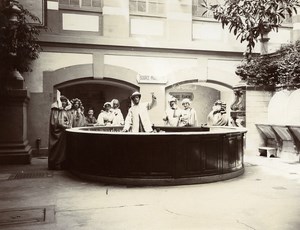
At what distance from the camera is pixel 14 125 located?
35.2 feet

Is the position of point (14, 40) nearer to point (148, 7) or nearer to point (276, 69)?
point (148, 7)

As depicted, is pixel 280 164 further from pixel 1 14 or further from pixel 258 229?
pixel 1 14

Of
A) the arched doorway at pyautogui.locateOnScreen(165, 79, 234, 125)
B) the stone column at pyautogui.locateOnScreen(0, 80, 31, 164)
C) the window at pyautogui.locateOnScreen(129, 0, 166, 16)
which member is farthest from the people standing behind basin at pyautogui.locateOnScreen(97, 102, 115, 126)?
the arched doorway at pyautogui.locateOnScreen(165, 79, 234, 125)

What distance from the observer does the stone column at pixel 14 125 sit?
10.6 m

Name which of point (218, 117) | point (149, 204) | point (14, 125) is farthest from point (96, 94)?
point (149, 204)

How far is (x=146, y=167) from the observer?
24.6 ft

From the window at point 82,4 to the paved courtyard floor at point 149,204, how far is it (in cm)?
669

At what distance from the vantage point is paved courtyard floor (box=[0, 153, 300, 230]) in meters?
4.98

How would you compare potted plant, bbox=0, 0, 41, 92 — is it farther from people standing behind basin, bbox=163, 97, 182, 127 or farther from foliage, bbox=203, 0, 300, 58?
foliage, bbox=203, 0, 300, 58

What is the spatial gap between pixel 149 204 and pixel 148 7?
374 inches

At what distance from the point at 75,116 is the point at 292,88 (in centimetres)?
684

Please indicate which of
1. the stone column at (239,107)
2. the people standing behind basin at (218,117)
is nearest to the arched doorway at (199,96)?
A: the stone column at (239,107)

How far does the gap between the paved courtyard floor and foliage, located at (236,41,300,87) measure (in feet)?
13.2

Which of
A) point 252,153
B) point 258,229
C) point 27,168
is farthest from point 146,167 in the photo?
point 252,153
